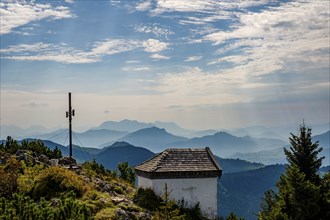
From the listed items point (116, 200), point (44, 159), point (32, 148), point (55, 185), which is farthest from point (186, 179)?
point (32, 148)

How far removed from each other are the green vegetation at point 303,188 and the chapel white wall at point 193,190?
17.7ft

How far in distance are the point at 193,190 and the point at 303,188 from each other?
9.29m

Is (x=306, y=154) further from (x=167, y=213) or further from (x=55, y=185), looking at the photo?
(x=55, y=185)

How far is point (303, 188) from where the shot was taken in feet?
90.7

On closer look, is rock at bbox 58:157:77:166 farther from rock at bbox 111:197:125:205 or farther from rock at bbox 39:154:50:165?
rock at bbox 111:197:125:205

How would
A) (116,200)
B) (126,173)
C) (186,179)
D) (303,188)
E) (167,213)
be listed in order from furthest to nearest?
(126,173), (186,179), (116,200), (303,188), (167,213)

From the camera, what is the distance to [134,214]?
1073 inches

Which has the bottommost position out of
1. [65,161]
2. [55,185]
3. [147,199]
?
[147,199]

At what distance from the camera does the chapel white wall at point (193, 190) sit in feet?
108

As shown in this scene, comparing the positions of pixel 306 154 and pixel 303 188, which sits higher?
pixel 306 154

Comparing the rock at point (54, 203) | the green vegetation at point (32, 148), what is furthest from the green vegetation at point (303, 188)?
the green vegetation at point (32, 148)

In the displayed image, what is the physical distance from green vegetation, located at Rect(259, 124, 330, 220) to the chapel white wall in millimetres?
5400

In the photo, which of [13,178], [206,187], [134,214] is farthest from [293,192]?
[13,178]

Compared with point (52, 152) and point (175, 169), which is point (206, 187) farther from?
point (52, 152)
